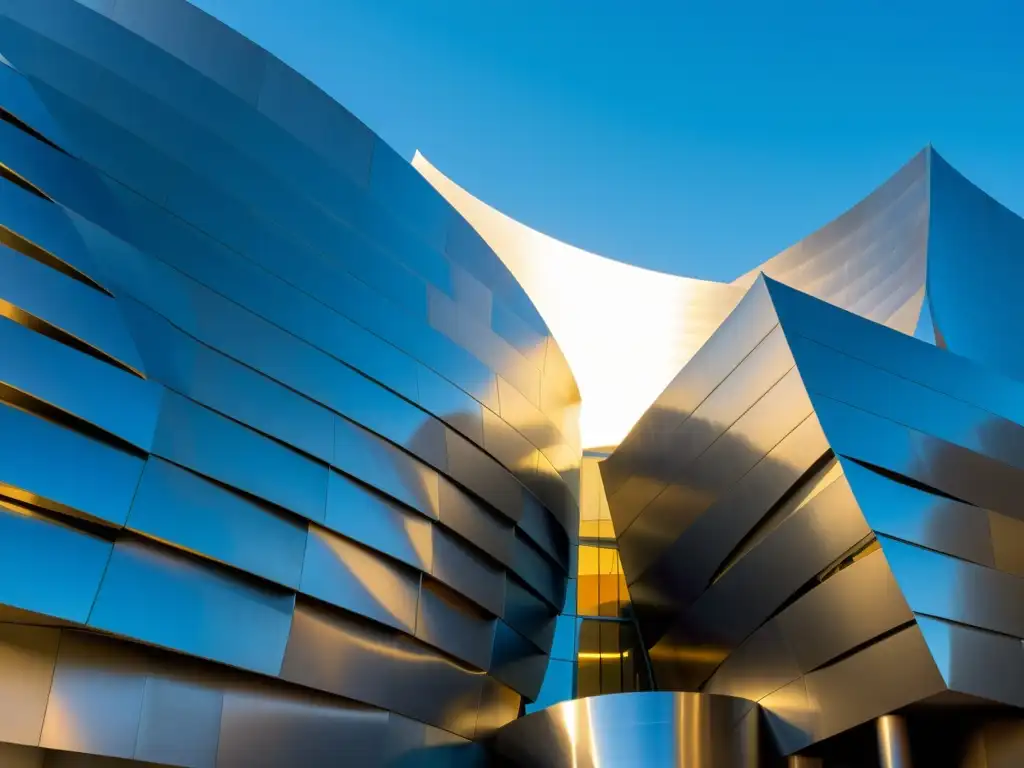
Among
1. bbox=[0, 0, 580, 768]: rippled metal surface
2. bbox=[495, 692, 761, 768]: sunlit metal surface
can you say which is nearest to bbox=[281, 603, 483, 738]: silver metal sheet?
bbox=[0, 0, 580, 768]: rippled metal surface

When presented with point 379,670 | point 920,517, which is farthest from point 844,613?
point 379,670

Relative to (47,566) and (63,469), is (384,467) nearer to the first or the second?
(63,469)

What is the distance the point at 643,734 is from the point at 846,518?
353 cm

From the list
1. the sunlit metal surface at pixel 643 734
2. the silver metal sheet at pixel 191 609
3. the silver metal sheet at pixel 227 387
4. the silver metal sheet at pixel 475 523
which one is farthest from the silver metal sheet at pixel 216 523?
the sunlit metal surface at pixel 643 734

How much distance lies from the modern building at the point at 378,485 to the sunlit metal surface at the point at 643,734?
4 centimetres

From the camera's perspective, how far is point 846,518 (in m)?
12.5

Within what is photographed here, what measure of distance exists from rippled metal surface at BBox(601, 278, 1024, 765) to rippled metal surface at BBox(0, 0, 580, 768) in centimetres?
295

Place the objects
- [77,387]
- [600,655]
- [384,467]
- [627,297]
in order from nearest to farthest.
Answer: [77,387]
[384,467]
[600,655]
[627,297]

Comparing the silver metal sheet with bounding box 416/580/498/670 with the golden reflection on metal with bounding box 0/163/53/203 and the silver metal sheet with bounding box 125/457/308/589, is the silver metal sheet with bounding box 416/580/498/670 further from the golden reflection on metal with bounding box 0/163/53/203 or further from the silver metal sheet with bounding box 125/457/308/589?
the golden reflection on metal with bounding box 0/163/53/203

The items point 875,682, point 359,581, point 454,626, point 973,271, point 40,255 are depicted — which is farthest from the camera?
point 973,271

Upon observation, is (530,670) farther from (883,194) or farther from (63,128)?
(883,194)

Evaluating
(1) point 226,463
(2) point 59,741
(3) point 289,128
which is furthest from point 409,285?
(2) point 59,741

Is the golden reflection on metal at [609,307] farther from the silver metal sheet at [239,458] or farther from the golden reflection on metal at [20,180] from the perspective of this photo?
the golden reflection on metal at [20,180]

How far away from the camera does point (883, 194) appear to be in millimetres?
23219
